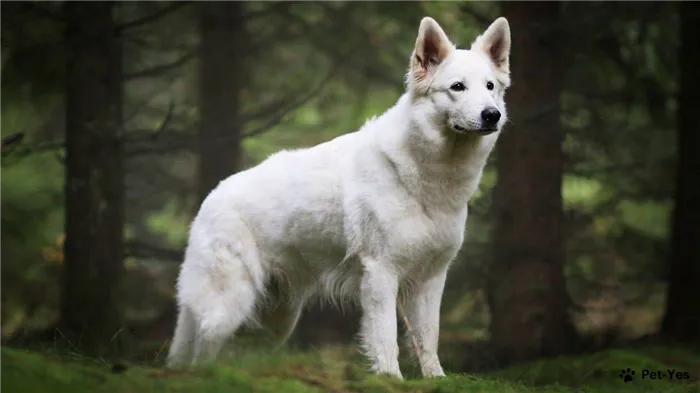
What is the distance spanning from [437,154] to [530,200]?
342 centimetres

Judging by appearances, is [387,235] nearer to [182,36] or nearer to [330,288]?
[330,288]

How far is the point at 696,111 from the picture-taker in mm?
9852

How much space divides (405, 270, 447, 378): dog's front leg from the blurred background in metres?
2.13

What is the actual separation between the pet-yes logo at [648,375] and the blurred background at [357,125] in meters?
1.54

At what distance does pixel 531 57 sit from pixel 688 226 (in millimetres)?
2941

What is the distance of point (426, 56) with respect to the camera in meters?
5.83

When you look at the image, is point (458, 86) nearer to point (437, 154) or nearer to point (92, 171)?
point (437, 154)

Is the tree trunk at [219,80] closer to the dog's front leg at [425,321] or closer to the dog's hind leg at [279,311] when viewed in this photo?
the dog's hind leg at [279,311]

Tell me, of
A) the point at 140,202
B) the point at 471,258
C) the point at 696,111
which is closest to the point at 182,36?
the point at 140,202

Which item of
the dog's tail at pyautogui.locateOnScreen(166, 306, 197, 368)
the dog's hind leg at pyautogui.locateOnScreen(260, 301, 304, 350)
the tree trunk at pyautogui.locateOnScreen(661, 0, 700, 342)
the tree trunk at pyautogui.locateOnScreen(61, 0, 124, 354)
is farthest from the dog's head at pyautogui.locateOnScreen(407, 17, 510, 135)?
the tree trunk at pyautogui.locateOnScreen(661, 0, 700, 342)

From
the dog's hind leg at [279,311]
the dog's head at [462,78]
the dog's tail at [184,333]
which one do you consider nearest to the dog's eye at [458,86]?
the dog's head at [462,78]

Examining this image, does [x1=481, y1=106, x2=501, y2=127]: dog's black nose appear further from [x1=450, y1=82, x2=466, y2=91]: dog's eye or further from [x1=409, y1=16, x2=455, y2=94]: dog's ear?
[x1=409, y1=16, x2=455, y2=94]: dog's ear

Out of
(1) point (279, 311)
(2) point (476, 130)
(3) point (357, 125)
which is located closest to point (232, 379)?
(2) point (476, 130)

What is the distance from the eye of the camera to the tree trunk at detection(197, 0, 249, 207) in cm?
Answer: 1137
